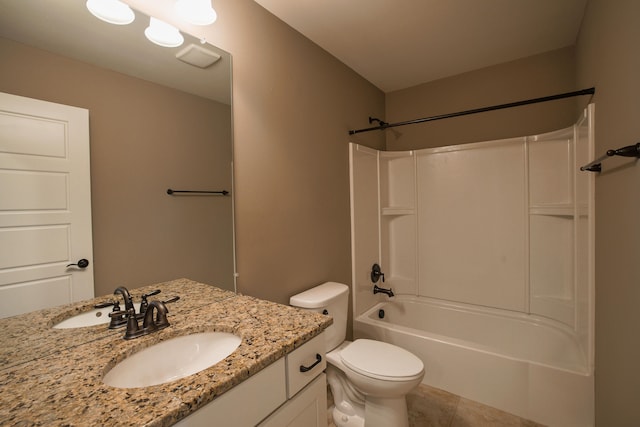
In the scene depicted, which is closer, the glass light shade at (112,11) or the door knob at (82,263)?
the door knob at (82,263)

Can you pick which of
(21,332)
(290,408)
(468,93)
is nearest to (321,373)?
(290,408)

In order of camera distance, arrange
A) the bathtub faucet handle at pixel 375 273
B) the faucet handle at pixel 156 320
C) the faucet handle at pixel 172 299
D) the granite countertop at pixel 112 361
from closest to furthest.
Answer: the granite countertop at pixel 112 361
the faucet handle at pixel 156 320
the faucet handle at pixel 172 299
the bathtub faucet handle at pixel 375 273

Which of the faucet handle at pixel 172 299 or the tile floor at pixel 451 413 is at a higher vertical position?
the faucet handle at pixel 172 299

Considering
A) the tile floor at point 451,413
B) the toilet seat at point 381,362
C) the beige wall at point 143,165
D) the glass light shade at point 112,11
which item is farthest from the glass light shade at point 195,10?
the tile floor at point 451,413

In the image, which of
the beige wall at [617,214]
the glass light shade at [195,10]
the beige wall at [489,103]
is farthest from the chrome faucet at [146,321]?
the beige wall at [489,103]

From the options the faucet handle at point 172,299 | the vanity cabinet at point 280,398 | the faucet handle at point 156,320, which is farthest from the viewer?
the faucet handle at point 172,299

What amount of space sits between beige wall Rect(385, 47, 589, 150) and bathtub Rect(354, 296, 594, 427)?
1.61 meters

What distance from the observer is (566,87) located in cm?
224

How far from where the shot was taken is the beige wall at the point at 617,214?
1.02 m

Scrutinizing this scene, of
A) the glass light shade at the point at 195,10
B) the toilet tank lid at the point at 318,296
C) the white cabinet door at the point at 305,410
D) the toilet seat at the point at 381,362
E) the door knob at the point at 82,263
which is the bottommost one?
the toilet seat at the point at 381,362

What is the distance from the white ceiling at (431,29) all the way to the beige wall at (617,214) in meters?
0.39

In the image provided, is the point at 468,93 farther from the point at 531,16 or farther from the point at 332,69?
the point at 332,69

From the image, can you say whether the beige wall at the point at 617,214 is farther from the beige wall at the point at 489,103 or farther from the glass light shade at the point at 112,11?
the glass light shade at the point at 112,11

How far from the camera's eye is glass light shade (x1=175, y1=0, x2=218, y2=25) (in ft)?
3.90
